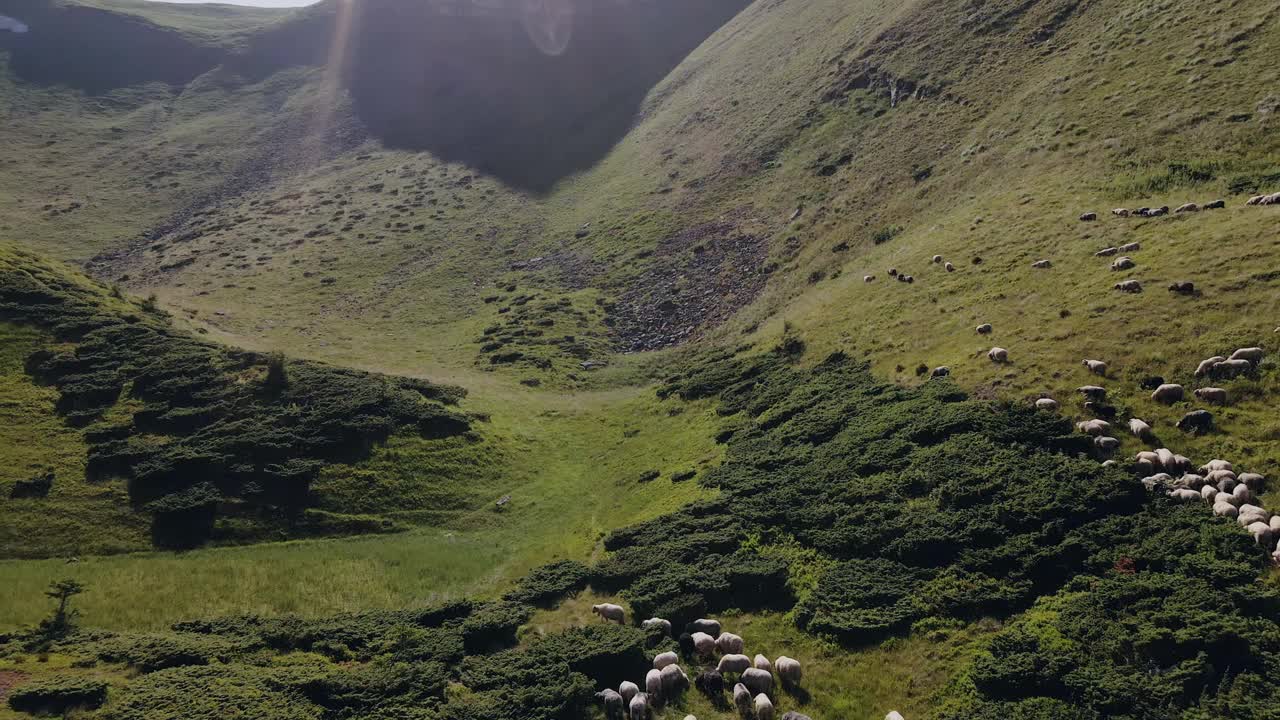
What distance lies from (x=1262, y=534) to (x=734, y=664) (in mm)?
15837

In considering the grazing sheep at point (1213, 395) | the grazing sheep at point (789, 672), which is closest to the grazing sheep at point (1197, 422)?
the grazing sheep at point (1213, 395)

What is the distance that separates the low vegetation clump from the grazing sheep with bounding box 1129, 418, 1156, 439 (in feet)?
124

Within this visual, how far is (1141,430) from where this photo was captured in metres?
25.6

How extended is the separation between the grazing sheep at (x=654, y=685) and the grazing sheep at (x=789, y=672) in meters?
3.79

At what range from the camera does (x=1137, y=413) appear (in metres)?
26.9

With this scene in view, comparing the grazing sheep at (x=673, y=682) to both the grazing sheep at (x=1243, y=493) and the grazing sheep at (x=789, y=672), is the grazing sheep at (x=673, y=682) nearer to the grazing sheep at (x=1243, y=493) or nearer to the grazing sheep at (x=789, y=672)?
the grazing sheep at (x=789, y=672)

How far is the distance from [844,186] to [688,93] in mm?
65160

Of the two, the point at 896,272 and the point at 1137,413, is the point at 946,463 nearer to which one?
the point at 1137,413

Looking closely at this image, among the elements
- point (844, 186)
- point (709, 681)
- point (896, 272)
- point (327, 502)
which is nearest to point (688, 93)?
point (844, 186)

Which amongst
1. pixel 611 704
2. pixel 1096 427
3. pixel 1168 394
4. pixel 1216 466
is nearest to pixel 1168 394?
pixel 1168 394

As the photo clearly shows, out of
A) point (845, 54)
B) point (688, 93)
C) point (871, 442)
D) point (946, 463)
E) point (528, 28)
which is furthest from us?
point (528, 28)

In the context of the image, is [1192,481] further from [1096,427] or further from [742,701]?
[742,701]

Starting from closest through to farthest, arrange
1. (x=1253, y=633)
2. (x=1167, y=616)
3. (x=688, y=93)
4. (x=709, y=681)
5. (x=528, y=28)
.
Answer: (x=1253, y=633), (x=1167, y=616), (x=709, y=681), (x=688, y=93), (x=528, y=28)

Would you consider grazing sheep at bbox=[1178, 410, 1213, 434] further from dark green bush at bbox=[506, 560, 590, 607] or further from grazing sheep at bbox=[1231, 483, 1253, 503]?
dark green bush at bbox=[506, 560, 590, 607]
